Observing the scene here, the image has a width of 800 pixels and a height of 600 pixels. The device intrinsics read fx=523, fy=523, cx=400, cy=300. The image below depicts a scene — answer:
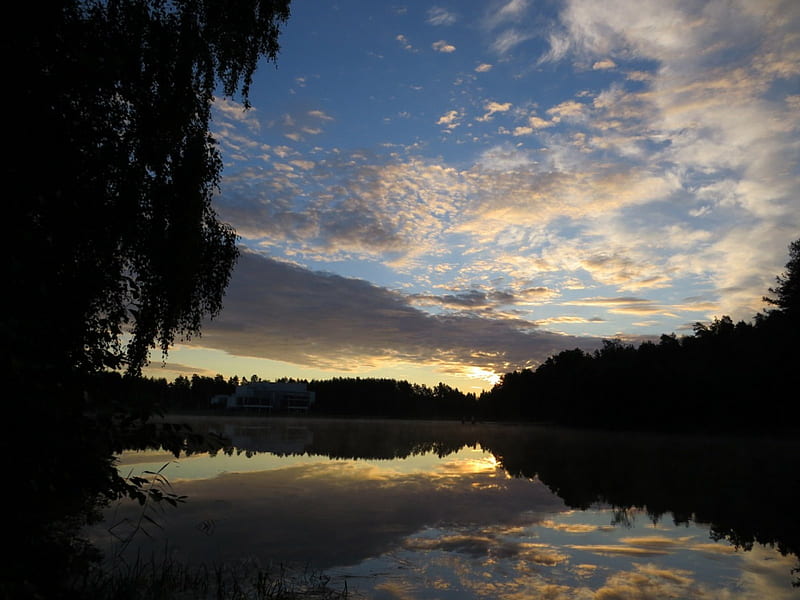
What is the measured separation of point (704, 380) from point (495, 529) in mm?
69075

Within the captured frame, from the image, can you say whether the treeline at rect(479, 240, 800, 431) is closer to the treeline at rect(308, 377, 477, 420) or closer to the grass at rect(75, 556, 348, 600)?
the grass at rect(75, 556, 348, 600)

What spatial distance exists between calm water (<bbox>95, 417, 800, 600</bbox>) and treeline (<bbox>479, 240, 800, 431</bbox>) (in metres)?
41.9

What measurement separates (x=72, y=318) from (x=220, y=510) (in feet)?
40.1

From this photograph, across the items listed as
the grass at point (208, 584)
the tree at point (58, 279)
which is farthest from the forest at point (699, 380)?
the tree at point (58, 279)

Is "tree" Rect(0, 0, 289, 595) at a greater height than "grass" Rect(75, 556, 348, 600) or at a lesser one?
greater

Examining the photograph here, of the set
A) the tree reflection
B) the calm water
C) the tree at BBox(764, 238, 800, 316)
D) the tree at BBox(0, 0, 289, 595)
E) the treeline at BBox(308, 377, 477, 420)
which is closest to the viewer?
the tree at BBox(0, 0, 289, 595)

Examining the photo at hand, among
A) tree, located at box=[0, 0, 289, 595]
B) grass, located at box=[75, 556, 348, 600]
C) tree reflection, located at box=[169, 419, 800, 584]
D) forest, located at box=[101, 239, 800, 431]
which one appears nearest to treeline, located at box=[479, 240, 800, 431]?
forest, located at box=[101, 239, 800, 431]

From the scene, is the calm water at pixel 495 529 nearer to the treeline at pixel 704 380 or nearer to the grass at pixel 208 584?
the grass at pixel 208 584

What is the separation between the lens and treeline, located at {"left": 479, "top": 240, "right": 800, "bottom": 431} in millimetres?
59031

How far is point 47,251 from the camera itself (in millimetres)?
3420

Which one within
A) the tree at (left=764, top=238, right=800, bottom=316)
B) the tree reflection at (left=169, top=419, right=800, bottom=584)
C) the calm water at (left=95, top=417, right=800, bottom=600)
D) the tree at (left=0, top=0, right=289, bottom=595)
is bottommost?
the calm water at (left=95, top=417, right=800, bottom=600)

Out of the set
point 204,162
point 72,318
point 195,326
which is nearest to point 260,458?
point 195,326

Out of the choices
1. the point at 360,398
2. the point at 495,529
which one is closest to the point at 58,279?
the point at 495,529

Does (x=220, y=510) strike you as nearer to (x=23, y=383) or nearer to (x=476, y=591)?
(x=476, y=591)
